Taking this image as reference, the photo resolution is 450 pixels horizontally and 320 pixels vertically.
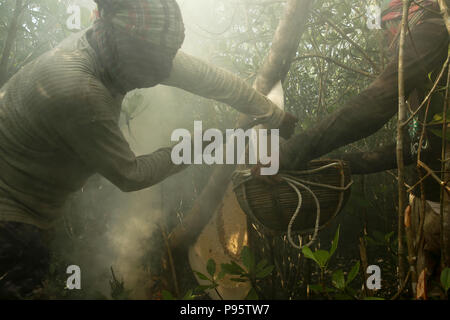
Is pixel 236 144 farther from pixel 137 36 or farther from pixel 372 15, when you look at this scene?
pixel 372 15

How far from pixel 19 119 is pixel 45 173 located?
183 millimetres

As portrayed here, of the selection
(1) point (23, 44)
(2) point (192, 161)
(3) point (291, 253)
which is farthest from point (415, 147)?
(1) point (23, 44)

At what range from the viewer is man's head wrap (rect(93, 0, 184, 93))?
96 centimetres

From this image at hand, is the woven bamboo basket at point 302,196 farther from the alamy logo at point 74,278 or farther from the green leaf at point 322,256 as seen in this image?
the alamy logo at point 74,278

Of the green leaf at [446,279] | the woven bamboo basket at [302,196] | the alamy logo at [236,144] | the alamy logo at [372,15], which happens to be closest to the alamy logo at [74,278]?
the alamy logo at [236,144]

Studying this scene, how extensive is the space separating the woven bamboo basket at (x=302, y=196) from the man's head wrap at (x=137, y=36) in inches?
18.1

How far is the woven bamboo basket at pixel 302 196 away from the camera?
109 cm

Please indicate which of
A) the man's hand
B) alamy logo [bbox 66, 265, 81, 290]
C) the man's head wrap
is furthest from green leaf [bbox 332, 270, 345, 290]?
alamy logo [bbox 66, 265, 81, 290]

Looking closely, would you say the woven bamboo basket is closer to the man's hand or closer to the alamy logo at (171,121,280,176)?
the alamy logo at (171,121,280,176)

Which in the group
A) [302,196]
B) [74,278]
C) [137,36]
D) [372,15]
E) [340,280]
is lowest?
[74,278]

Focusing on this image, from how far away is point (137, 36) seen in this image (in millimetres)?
969

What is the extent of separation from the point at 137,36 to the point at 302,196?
676 mm

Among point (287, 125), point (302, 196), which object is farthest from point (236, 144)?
point (302, 196)
